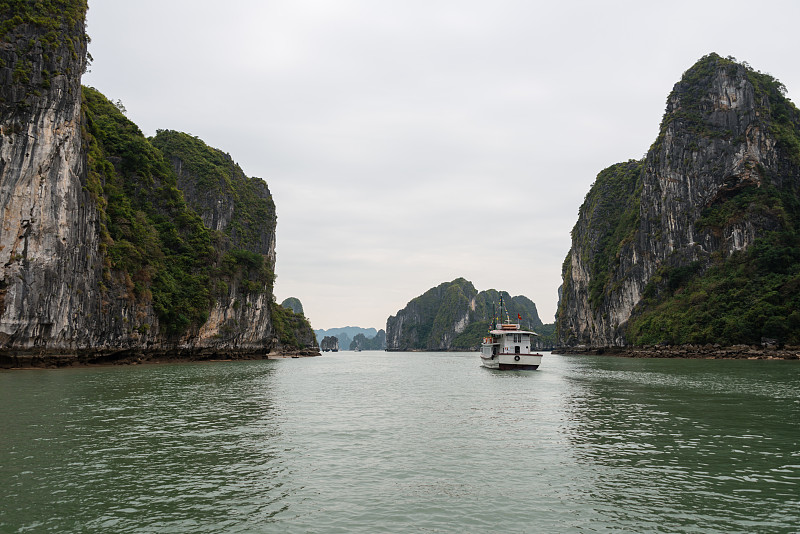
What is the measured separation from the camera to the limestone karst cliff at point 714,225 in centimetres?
7394

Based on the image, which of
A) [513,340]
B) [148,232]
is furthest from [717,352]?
[148,232]

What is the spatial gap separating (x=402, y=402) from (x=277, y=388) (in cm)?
1116

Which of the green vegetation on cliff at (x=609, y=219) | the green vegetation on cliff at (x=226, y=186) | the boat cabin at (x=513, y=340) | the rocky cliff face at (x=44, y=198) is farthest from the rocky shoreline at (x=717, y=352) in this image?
the green vegetation on cliff at (x=226, y=186)

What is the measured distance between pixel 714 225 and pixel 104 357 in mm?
96475

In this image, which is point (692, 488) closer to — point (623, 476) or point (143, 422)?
point (623, 476)

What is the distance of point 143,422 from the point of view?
18.9 m

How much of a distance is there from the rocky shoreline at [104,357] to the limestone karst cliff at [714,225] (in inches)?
2924

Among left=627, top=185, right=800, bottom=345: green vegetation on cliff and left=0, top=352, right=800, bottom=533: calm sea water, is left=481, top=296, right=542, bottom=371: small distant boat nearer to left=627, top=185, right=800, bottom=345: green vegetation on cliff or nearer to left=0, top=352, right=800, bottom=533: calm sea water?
left=0, top=352, right=800, bottom=533: calm sea water

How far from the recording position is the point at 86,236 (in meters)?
50.0

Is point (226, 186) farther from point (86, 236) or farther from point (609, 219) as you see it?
point (609, 219)

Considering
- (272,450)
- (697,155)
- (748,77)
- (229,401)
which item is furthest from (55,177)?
(748,77)

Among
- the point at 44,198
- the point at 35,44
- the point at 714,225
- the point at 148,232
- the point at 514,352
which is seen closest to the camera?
the point at 44,198

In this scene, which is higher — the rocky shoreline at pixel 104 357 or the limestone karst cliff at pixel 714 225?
the limestone karst cliff at pixel 714 225

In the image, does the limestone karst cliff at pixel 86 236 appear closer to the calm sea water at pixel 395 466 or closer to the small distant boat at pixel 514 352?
the calm sea water at pixel 395 466
